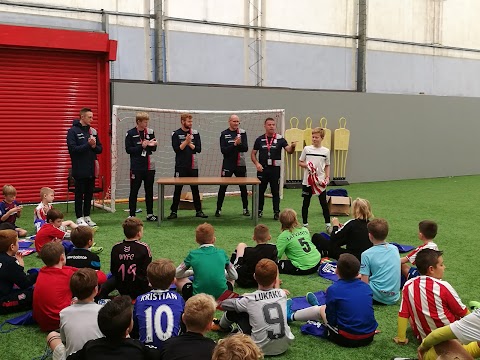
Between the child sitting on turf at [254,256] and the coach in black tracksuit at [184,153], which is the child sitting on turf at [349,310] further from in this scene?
the coach in black tracksuit at [184,153]

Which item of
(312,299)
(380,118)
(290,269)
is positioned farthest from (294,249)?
(380,118)

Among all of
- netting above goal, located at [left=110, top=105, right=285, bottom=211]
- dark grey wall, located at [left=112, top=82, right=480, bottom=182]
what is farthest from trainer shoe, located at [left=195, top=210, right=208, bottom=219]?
dark grey wall, located at [left=112, top=82, right=480, bottom=182]

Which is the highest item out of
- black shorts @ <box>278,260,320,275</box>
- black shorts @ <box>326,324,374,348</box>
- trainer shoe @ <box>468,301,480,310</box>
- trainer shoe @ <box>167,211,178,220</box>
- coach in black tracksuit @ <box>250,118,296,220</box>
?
coach in black tracksuit @ <box>250,118,296,220</box>

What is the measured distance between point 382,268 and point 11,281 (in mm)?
3060

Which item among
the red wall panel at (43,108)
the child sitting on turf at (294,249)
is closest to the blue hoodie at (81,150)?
the red wall panel at (43,108)

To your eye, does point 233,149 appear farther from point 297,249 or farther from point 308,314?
point 308,314

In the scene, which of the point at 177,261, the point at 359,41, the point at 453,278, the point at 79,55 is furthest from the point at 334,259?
the point at 359,41

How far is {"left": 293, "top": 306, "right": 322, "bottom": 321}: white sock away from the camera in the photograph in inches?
160

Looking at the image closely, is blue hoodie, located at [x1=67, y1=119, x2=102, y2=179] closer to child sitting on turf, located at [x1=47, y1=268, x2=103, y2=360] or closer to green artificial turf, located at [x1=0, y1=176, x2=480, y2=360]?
green artificial turf, located at [x1=0, y1=176, x2=480, y2=360]

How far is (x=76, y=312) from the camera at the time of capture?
327cm

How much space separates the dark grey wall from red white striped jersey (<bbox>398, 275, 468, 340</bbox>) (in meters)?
8.46

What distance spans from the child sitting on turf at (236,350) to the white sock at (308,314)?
1.96 metres

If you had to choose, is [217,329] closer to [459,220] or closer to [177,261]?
[177,261]

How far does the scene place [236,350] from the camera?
214cm
